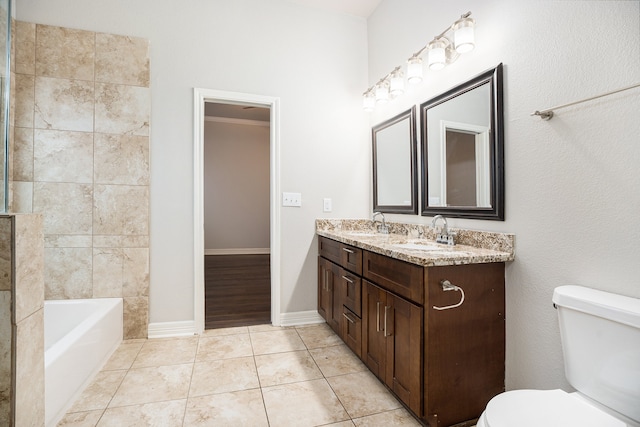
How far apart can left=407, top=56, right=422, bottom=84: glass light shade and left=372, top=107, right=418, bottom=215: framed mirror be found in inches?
8.9

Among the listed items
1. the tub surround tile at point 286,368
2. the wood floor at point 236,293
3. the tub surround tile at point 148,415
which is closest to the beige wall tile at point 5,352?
the tub surround tile at point 148,415

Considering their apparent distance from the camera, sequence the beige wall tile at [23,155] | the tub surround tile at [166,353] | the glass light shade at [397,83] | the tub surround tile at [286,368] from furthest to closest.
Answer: the glass light shade at [397,83]
the beige wall tile at [23,155]
the tub surround tile at [166,353]
the tub surround tile at [286,368]

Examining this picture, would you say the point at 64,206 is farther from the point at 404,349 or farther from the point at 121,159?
the point at 404,349

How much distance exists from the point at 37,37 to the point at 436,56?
2774mm

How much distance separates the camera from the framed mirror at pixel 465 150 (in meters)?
1.61

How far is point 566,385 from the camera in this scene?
1299mm

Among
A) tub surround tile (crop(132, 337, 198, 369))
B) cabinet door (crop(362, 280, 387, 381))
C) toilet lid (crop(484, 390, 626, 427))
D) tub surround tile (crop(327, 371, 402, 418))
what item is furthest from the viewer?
tub surround tile (crop(132, 337, 198, 369))

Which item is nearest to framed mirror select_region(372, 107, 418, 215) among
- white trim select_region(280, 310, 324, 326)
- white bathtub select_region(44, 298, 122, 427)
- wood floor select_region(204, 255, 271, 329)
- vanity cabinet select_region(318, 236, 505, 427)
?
vanity cabinet select_region(318, 236, 505, 427)

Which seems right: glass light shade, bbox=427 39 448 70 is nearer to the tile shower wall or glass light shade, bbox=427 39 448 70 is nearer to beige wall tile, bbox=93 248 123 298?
the tile shower wall

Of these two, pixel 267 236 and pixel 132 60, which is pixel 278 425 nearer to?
pixel 132 60

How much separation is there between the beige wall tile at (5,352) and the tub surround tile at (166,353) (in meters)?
1.05

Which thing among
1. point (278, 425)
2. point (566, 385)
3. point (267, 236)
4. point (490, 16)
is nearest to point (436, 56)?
point (490, 16)

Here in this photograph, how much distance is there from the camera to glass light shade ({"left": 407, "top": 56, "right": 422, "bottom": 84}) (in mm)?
2080

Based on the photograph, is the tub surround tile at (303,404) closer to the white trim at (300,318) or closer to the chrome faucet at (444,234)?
the white trim at (300,318)
